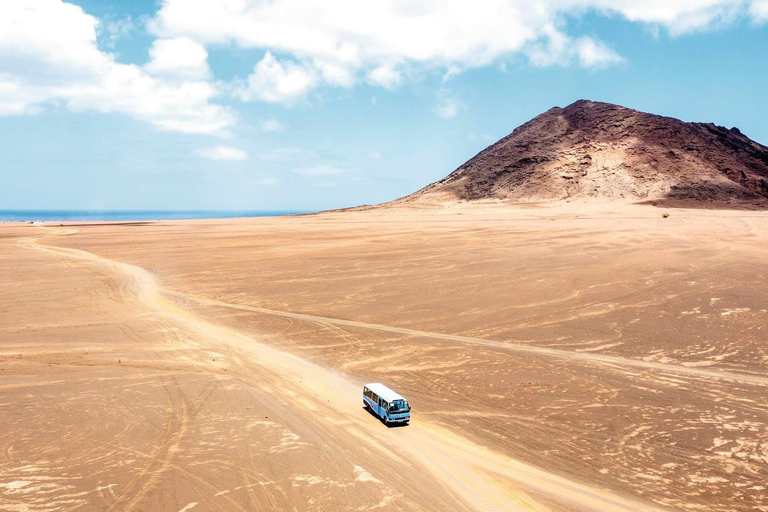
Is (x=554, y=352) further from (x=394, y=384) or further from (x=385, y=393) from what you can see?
(x=385, y=393)

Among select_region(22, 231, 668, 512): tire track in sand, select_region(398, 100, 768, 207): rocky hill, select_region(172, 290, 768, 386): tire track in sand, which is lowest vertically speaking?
select_region(22, 231, 668, 512): tire track in sand

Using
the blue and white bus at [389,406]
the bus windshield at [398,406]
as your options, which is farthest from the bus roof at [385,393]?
the bus windshield at [398,406]

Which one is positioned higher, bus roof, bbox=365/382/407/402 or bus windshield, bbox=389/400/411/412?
bus roof, bbox=365/382/407/402

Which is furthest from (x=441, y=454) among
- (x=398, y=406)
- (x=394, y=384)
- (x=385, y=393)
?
(x=394, y=384)

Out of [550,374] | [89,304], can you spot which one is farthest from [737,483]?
[89,304]

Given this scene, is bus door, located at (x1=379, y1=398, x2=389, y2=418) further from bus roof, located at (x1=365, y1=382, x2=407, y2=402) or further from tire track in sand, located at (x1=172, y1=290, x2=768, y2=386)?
tire track in sand, located at (x1=172, y1=290, x2=768, y2=386)

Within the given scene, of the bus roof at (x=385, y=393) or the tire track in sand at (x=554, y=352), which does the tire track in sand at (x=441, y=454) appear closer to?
the bus roof at (x=385, y=393)

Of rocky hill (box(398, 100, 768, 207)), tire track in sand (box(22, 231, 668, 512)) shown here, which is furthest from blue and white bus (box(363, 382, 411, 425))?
rocky hill (box(398, 100, 768, 207))
